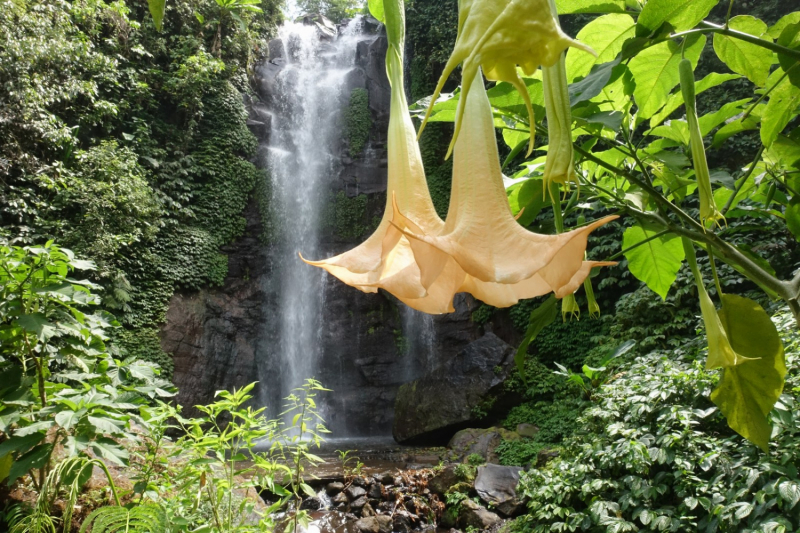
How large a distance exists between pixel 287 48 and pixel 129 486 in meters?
12.0

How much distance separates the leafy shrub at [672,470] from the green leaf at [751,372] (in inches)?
60.5

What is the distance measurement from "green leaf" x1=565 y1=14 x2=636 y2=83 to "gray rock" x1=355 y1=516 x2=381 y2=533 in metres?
4.66

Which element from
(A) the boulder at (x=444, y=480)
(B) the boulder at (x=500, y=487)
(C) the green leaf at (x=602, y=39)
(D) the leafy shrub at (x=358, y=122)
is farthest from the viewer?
(D) the leafy shrub at (x=358, y=122)

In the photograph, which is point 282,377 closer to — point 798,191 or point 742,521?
point 742,521

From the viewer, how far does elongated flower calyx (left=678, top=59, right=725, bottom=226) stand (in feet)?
1.45

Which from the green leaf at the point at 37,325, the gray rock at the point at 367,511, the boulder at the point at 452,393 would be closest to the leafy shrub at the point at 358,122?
the boulder at the point at 452,393

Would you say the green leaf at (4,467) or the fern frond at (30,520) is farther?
the green leaf at (4,467)

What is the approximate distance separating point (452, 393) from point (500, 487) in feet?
8.03

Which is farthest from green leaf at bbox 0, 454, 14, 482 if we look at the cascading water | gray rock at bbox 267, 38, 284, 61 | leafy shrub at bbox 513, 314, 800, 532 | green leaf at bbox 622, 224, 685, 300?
gray rock at bbox 267, 38, 284, 61

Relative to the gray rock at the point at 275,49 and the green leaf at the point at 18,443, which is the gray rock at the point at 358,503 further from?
the gray rock at the point at 275,49

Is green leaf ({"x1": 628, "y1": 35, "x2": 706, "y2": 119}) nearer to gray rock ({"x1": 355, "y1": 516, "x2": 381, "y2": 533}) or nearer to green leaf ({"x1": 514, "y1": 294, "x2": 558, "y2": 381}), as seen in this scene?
green leaf ({"x1": 514, "y1": 294, "x2": 558, "y2": 381})

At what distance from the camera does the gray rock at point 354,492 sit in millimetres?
5102

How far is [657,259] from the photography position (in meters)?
0.83

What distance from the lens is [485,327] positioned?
339 inches
